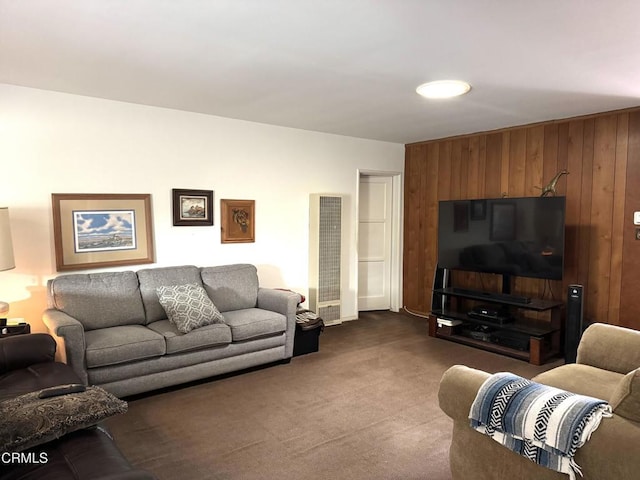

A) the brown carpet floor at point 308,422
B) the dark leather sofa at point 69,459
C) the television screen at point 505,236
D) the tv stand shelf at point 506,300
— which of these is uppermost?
the television screen at point 505,236

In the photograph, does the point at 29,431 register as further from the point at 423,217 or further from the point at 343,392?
the point at 423,217

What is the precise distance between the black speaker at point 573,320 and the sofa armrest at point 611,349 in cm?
123

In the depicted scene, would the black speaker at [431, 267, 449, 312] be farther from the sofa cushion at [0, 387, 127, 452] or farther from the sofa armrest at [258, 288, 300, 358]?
the sofa cushion at [0, 387, 127, 452]

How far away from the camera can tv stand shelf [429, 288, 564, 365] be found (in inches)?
163

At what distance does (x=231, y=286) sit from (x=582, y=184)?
12.0 feet

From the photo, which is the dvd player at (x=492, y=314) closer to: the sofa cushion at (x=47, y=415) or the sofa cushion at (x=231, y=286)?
the sofa cushion at (x=231, y=286)

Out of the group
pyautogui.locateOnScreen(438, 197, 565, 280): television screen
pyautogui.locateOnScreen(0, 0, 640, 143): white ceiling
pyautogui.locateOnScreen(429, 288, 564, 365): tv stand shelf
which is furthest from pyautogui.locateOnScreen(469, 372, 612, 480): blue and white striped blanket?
pyautogui.locateOnScreen(438, 197, 565, 280): television screen

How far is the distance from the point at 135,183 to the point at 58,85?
3.22ft

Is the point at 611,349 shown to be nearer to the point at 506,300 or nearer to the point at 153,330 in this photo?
the point at 506,300

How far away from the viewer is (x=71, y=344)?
291 cm

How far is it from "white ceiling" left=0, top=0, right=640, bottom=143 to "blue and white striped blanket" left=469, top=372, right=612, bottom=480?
67.8 inches

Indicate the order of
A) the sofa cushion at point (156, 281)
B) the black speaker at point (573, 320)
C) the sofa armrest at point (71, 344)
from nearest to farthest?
the sofa armrest at point (71, 344) < the sofa cushion at point (156, 281) < the black speaker at point (573, 320)

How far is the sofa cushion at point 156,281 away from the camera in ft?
12.4

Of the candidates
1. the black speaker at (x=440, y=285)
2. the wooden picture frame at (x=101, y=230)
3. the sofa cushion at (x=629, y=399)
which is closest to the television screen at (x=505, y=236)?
the black speaker at (x=440, y=285)
